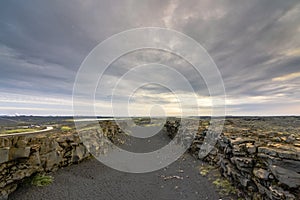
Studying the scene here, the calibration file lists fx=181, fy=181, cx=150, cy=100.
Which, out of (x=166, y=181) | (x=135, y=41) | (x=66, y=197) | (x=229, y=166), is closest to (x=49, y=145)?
(x=66, y=197)

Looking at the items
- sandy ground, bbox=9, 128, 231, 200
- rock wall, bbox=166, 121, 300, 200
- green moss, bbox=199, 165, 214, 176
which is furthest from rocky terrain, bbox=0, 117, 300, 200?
sandy ground, bbox=9, 128, 231, 200

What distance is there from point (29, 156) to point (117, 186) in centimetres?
588

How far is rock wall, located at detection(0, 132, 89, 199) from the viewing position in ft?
32.1

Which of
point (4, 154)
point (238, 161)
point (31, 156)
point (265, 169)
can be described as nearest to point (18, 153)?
point (4, 154)

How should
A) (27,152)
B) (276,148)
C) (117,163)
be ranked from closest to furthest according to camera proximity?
(276,148), (27,152), (117,163)

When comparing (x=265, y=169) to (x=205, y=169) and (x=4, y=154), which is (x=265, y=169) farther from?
(x=4, y=154)

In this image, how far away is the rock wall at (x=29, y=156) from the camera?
9.78 metres

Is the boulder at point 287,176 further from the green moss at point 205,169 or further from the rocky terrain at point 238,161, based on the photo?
the green moss at point 205,169

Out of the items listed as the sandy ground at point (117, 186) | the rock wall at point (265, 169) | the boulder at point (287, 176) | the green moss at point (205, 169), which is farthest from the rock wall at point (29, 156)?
the boulder at point (287, 176)

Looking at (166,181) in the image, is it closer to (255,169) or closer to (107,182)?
(107,182)

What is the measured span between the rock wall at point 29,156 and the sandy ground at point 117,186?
65 cm

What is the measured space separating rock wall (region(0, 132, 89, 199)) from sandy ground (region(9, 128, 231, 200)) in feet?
2.14

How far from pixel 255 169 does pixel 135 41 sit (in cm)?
2446

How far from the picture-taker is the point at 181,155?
20844 mm
